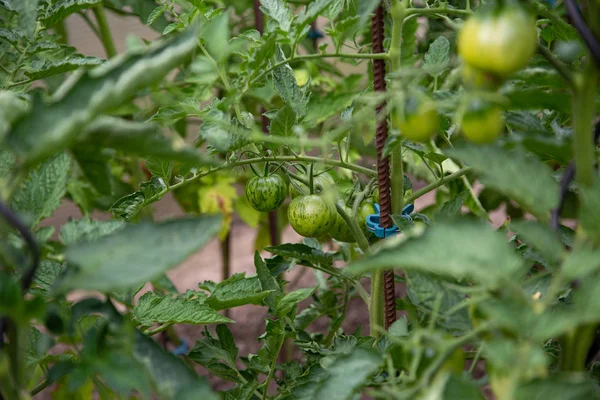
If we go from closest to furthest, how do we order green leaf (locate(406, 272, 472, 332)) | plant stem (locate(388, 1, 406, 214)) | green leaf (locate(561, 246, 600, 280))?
green leaf (locate(561, 246, 600, 280))
green leaf (locate(406, 272, 472, 332))
plant stem (locate(388, 1, 406, 214))

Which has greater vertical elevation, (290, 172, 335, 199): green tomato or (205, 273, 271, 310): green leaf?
(290, 172, 335, 199): green tomato

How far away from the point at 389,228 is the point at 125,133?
0.36 metres

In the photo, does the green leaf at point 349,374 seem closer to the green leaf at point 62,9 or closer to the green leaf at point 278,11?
the green leaf at point 278,11

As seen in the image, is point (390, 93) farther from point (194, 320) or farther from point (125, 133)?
point (194, 320)

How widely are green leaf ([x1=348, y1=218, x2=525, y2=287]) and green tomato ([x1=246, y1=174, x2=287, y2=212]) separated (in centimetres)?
Result: 38

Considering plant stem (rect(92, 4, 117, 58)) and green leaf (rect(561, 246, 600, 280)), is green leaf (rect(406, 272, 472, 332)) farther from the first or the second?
plant stem (rect(92, 4, 117, 58))

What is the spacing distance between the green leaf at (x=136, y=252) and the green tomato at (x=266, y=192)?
1.13 feet

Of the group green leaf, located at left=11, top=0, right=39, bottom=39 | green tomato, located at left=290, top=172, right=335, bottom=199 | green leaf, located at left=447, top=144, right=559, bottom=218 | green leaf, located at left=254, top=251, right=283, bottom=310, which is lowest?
green leaf, located at left=254, top=251, right=283, bottom=310

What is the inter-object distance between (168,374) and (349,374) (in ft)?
0.32

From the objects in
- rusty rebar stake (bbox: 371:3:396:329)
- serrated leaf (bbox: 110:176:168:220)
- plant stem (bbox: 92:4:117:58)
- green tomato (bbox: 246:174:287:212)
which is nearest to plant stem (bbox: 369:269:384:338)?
rusty rebar stake (bbox: 371:3:396:329)

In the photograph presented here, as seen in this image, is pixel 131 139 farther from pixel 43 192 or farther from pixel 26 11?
pixel 26 11

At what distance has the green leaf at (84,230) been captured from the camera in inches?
14.5

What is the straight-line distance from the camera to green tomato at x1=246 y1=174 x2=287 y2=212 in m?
0.67

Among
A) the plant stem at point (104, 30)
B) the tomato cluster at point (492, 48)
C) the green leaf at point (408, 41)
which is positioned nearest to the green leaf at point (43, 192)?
the tomato cluster at point (492, 48)
